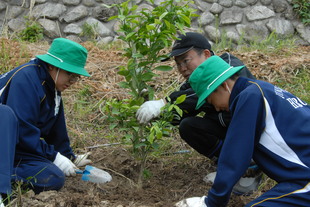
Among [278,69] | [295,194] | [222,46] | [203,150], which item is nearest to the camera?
[295,194]

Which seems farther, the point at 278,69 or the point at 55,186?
the point at 278,69

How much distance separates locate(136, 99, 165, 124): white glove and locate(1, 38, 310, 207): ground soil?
52 cm

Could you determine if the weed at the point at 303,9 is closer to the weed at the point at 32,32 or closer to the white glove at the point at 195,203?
the weed at the point at 32,32

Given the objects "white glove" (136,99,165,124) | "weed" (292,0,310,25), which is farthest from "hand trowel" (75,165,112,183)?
"weed" (292,0,310,25)

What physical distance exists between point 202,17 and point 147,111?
4.43 m

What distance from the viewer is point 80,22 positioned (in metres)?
6.66

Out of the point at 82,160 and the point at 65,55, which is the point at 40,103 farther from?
the point at 82,160

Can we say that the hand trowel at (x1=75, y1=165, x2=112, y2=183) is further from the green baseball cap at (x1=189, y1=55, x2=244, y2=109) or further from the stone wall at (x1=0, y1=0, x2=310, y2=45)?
the stone wall at (x1=0, y1=0, x2=310, y2=45)

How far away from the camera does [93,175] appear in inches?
120

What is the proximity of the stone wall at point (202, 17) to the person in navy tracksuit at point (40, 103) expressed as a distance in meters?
3.69

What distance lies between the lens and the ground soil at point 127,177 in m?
2.55

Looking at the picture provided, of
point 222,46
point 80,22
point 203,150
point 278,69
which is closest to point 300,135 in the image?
point 203,150

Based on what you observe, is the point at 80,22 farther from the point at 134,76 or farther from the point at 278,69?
the point at 134,76

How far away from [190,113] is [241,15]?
4071mm
